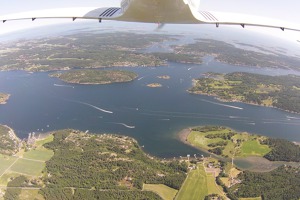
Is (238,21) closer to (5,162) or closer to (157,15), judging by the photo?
(157,15)

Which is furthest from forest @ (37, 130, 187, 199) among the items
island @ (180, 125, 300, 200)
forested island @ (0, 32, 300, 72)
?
forested island @ (0, 32, 300, 72)

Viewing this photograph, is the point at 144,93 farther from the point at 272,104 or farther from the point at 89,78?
the point at 272,104

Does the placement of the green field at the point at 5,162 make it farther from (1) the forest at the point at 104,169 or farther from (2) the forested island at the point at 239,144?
(2) the forested island at the point at 239,144

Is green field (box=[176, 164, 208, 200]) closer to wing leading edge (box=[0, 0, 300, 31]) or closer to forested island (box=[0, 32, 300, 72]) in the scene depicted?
wing leading edge (box=[0, 0, 300, 31])

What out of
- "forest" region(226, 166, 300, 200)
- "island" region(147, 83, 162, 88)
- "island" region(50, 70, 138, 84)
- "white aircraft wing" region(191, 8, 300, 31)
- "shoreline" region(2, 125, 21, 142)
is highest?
"white aircraft wing" region(191, 8, 300, 31)

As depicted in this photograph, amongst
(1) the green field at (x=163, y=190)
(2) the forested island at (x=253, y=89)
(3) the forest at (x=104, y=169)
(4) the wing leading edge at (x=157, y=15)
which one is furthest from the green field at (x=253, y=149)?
(4) the wing leading edge at (x=157, y=15)

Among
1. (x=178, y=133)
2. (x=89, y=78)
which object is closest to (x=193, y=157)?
(x=178, y=133)

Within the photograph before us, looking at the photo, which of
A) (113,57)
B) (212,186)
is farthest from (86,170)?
(113,57)
